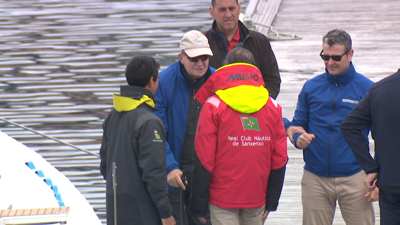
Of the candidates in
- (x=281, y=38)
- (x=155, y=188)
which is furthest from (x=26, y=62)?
(x=155, y=188)

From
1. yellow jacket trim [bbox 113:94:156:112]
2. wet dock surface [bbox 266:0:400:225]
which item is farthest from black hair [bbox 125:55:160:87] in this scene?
wet dock surface [bbox 266:0:400:225]

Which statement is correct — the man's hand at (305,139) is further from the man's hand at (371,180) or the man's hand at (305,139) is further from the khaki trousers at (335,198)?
the man's hand at (371,180)

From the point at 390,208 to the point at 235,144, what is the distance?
2.72 ft

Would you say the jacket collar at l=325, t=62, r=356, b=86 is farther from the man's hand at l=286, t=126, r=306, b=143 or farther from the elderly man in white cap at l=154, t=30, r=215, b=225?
the elderly man in white cap at l=154, t=30, r=215, b=225

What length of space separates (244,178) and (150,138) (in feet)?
1.81

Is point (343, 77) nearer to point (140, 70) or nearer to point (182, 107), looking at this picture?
point (182, 107)

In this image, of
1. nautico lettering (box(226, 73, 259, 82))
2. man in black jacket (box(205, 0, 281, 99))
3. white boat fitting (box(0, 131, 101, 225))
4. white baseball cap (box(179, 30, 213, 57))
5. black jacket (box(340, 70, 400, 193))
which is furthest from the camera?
white boat fitting (box(0, 131, 101, 225))

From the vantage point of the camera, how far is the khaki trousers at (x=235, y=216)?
263cm

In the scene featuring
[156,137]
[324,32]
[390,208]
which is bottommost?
[324,32]

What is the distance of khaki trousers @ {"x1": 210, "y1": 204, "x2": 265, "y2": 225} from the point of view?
2629 mm

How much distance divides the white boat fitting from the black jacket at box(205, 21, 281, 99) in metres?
1.61

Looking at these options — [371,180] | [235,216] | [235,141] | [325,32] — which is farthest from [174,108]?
[325,32]

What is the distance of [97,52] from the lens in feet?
31.6

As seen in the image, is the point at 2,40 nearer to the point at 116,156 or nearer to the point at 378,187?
the point at 116,156
